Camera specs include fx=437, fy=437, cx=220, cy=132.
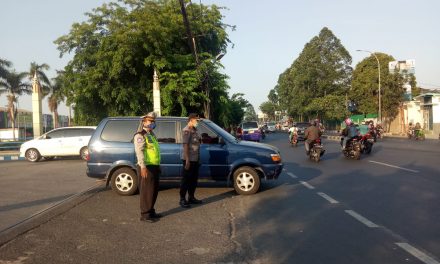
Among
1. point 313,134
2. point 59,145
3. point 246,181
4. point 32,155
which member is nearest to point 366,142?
point 313,134

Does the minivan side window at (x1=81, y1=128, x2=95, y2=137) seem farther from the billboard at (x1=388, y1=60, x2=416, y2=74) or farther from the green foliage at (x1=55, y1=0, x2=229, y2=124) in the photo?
the billboard at (x1=388, y1=60, x2=416, y2=74)

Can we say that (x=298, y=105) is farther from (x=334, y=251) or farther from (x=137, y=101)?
(x=334, y=251)

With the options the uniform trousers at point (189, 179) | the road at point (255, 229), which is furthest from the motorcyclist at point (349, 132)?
the uniform trousers at point (189, 179)

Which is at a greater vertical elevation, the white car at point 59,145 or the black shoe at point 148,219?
the white car at point 59,145

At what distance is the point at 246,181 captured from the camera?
9758 mm

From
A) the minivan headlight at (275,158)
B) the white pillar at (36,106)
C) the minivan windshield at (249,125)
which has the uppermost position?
the white pillar at (36,106)

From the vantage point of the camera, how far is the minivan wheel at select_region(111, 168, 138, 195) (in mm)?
9773

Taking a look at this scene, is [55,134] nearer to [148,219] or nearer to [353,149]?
[353,149]

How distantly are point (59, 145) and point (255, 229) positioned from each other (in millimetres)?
16486

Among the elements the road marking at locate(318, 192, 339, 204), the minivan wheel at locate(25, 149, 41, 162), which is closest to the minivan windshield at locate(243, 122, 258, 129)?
the minivan wheel at locate(25, 149, 41, 162)

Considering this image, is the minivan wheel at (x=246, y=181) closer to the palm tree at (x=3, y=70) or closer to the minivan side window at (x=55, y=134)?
the minivan side window at (x=55, y=134)

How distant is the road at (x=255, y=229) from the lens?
5281 mm

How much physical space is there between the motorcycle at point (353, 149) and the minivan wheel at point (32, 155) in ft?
46.6

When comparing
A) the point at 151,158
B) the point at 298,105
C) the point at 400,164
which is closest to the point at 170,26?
the point at 400,164
